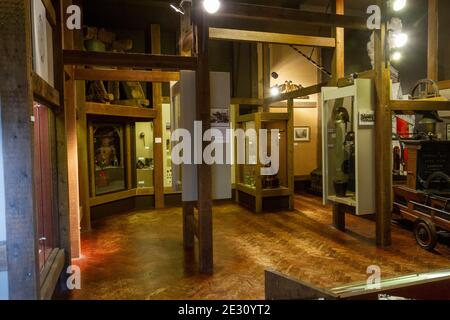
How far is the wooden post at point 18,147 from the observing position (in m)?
2.43

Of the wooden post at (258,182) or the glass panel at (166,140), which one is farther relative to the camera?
the glass panel at (166,140)

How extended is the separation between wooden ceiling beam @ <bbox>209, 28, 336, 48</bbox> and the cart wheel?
11.6 feet

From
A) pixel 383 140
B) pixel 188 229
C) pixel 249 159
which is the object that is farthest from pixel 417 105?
pixel 249 159

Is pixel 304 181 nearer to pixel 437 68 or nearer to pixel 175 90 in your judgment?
pixel 437 68

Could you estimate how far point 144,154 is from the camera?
9805 mm

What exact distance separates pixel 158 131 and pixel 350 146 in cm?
489

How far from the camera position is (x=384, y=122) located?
5766 mm

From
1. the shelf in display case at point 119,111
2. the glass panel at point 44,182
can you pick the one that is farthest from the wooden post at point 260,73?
the glass panel at point 44,182

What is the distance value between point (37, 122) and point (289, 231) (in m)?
4.77

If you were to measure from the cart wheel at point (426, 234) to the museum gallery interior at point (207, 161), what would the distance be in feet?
0.14

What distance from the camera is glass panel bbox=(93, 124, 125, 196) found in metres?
8.87

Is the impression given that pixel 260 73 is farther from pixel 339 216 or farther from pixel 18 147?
pixel 18 147

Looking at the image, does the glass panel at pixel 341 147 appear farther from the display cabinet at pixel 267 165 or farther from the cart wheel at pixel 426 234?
the display cabinet at pixel 267 165
